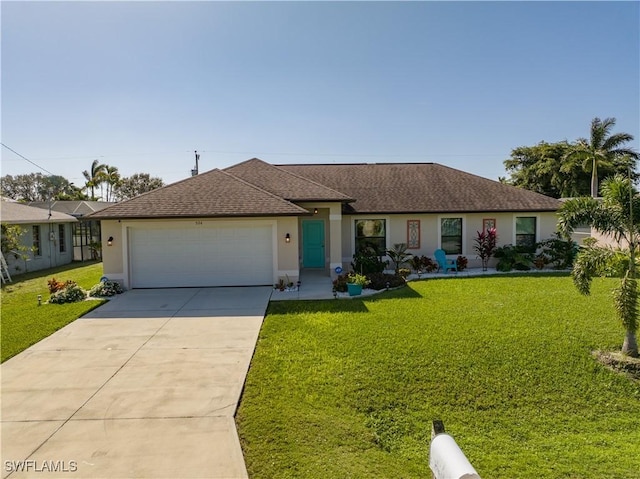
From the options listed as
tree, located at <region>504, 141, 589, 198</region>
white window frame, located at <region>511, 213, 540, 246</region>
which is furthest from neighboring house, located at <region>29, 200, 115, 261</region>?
tree, located at <region>504, 141, 589, 198</region>

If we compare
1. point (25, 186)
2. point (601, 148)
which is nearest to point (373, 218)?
point (601, 148)

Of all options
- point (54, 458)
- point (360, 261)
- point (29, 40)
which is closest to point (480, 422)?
point (54, 458)

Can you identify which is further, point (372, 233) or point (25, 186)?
point (25, 186)

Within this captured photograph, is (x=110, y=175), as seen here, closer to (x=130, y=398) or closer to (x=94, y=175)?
(x=94, y=175)

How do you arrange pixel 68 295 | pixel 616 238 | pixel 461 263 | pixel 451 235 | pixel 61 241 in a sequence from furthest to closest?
pixel 61 241, pixel 451 235, pixel 461 263, pixel 68 295, pixel 616 238

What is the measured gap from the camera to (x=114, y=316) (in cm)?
1009

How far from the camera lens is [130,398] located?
223 inches

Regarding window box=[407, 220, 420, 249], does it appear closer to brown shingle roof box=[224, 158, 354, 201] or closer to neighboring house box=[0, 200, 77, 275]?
brown shingle roof box=[224, 158, 354, 201]

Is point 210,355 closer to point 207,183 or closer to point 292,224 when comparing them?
point 292,224

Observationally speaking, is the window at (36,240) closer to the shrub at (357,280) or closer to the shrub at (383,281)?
the shrub at (357,280)

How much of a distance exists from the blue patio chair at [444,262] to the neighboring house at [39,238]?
18918 mm

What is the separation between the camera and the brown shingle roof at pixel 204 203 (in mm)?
12539

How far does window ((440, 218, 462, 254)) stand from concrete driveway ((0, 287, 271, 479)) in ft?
32.9

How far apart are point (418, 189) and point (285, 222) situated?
776 centimetres
